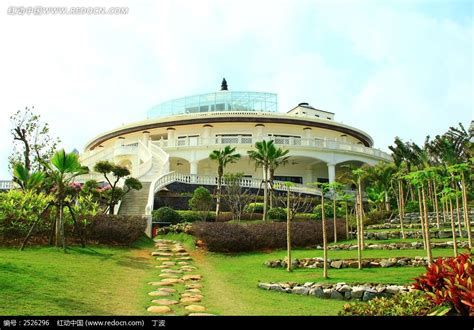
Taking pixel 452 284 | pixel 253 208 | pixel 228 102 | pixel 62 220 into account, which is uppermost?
pixel 228 102

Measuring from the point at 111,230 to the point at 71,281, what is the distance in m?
6.27

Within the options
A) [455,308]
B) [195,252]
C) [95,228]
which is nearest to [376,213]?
[195,252]

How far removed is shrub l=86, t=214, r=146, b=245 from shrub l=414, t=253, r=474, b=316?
35.0 ft

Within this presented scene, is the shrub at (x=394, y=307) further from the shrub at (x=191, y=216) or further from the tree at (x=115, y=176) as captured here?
the shrub at (x=191, y=216)

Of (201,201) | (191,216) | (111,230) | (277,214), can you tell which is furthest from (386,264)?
(191,216)

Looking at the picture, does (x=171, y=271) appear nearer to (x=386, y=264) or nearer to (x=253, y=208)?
(x=386, y=264)

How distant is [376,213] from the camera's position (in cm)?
2369

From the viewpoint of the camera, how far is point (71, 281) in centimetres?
836

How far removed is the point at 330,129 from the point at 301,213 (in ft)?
54.1

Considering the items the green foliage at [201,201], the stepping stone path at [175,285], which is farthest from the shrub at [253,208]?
the stepping stone path at [175,285]

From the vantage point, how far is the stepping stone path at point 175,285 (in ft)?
21.6

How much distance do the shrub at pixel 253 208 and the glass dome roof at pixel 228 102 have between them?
62.4 ft

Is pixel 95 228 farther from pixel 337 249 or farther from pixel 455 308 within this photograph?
pixel 455 308

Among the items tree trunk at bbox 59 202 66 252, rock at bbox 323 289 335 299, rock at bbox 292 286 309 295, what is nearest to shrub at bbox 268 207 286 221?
tree trunk at bbox 59 202 66 252
